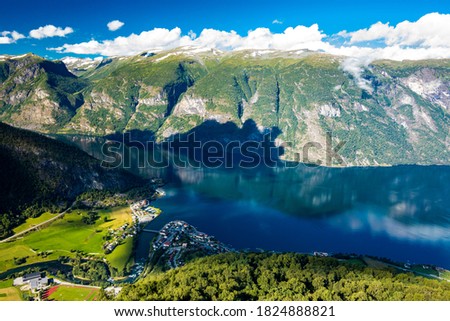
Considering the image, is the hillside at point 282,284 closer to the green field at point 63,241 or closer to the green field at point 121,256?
the green field at point 121,256

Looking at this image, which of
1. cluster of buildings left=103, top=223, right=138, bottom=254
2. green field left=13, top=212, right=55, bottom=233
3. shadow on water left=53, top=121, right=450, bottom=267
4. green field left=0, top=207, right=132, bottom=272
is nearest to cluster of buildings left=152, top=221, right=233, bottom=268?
shadow on water left=53, top=121, right=450, bottom=267

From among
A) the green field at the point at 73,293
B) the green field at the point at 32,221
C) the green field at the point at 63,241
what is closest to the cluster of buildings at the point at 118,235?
the green field at the point at 63,241

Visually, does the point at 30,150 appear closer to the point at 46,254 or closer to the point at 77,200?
the point at 77,200

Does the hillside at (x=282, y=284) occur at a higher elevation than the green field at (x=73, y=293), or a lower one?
higher

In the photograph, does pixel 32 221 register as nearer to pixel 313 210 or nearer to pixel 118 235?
pixel 118 235

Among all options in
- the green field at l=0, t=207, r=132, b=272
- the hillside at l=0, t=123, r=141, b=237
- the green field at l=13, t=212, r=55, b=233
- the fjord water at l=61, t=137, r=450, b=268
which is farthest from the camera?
the hillside at l=0, t=123, r=141, b=237

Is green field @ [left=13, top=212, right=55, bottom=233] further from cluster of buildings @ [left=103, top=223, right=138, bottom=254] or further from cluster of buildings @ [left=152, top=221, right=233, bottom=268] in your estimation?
cluster of buildings @ [left=152, top=221, right=233, bottom=268]
